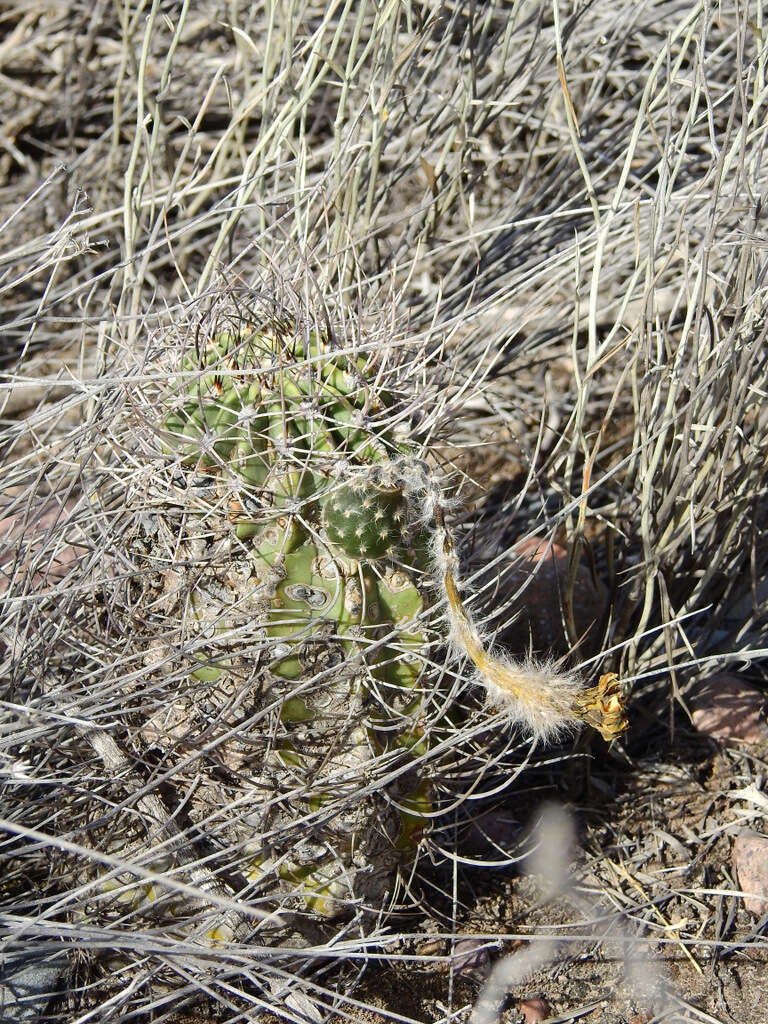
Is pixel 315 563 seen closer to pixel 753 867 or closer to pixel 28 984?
pixel 28 984

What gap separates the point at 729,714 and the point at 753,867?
316 millimetres

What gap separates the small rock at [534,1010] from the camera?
4.83 feet

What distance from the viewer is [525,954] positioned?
5.09 ft

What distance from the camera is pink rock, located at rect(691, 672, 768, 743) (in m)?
1.90

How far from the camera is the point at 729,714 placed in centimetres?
191

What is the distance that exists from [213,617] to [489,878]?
0.69m

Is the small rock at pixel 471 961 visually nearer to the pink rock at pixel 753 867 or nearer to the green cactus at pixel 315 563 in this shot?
the green cactus at pixel 315 563

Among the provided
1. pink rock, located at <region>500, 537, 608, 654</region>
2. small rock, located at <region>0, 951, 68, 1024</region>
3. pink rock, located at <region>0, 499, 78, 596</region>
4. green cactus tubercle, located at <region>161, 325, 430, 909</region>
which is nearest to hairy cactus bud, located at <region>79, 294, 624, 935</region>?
green cactus tubercle, located at <region>161, 325, 430, 909</region>

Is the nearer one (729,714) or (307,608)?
(307,608)

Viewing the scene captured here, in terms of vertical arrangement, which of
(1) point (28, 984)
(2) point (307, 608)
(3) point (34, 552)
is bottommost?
(1) point (28, 984)

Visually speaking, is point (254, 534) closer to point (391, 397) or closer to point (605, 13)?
point (391, 397)

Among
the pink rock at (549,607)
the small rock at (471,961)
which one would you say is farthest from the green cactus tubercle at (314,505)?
the pink rock at (549,607)

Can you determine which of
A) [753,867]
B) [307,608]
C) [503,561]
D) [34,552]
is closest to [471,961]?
[753,867]

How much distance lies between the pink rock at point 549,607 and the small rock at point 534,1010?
1.86ft
